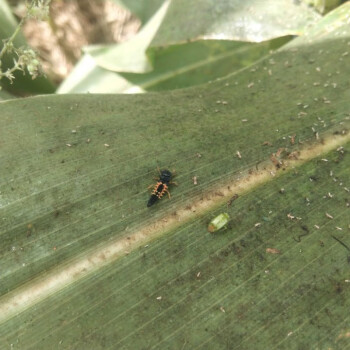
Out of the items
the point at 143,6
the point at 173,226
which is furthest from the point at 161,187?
the point at 143,6

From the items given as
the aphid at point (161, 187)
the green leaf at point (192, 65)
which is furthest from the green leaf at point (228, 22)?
the aphid at point (161, 187)

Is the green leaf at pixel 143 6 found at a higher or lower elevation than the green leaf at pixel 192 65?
higher

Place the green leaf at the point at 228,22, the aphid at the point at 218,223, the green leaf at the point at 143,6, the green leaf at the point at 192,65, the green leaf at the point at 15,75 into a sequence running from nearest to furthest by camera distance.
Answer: the aphid at the point at 218,223 < the green leaf at the point at 15,75 < the green leaf at the point at 228,22 < the green leaf at the point at 192,65 < the green leaf at the point at 143,6

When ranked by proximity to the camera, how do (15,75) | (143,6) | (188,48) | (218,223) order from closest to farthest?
(218,223), (15,75), (188,48), (143,6)

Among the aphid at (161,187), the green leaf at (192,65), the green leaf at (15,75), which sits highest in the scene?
the green leaf at (15,75)

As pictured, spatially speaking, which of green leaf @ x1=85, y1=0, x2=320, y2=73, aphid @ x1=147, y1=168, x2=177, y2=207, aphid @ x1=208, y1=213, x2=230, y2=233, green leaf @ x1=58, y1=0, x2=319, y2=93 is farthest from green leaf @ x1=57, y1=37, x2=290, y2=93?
aphid @ x1=208, y1=213, x2=230, y2=233

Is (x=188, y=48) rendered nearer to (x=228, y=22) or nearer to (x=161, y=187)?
(x=228, y=22)

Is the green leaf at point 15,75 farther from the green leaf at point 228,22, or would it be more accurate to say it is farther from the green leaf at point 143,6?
the green leaf at point 143,6

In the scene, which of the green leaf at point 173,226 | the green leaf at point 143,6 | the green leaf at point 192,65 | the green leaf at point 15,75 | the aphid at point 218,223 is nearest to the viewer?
the green leaf at point 173,226
